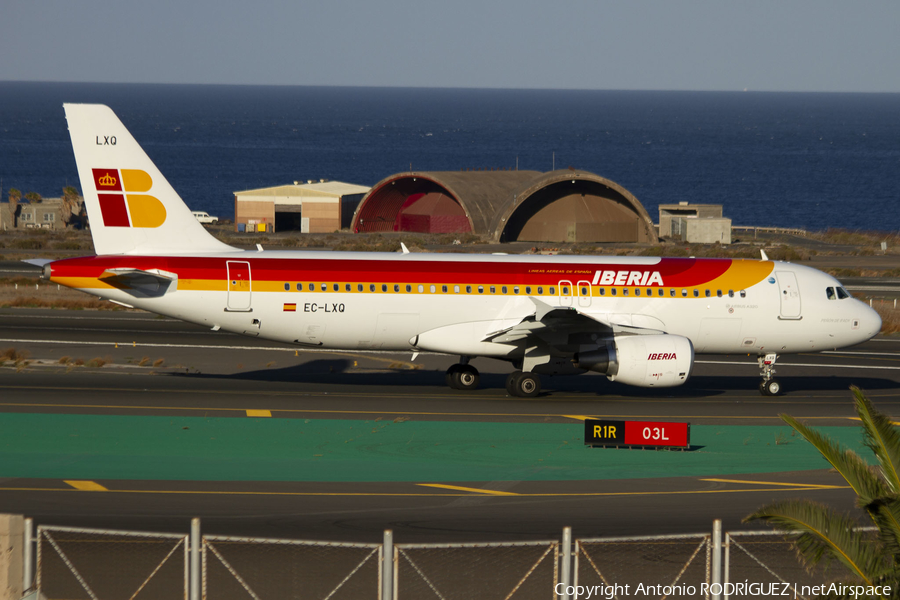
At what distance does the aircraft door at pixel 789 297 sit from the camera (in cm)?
3278

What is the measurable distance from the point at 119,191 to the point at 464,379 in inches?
475

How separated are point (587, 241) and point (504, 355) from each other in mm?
56568

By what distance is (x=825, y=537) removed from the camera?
1175 centimetres

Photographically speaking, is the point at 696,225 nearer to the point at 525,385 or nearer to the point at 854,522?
the point at 525,385

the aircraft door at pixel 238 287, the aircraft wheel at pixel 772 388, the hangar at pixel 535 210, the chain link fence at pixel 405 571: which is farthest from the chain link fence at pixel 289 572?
the hangar at pixel 535 210

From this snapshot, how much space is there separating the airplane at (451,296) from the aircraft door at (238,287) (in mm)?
30

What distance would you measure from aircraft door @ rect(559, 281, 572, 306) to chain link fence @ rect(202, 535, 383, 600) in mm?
15333

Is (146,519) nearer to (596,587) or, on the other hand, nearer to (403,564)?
(403,564)

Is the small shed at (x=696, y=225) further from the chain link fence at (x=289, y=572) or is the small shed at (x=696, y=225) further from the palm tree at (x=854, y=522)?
the palm tree at (x=854, y=522)

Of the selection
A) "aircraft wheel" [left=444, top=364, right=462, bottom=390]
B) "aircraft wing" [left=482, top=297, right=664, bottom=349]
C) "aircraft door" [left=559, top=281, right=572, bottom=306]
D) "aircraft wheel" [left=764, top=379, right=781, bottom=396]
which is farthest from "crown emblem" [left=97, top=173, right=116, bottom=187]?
"aircraft wheel" [left=764, top=379, right=781, bottom=396]

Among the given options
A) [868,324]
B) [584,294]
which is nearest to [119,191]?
[584,294]

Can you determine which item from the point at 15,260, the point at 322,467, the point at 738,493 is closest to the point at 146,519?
the point at 322,467

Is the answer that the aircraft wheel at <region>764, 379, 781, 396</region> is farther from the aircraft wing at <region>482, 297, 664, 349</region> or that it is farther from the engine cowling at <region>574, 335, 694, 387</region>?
the engine cowling at <region>574, 335, 694, 387</region>

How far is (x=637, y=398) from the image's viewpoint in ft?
108
